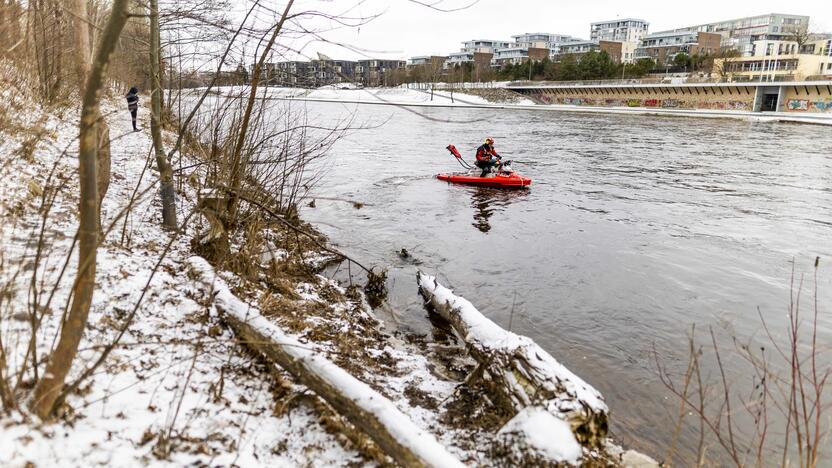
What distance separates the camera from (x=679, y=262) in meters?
9.94

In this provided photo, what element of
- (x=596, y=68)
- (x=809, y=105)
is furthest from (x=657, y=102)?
(x=596, y=68)

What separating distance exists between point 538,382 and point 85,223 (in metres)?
3.16

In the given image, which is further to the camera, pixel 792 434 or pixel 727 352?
pixel 727 352

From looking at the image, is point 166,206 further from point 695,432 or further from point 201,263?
point 695,432

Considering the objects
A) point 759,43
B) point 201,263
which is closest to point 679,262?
point 201,263

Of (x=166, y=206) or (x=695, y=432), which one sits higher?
(x=166, y=206)

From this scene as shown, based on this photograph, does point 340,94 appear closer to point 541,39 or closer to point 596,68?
point 596,68

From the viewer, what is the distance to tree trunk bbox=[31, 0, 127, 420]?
8.05ft

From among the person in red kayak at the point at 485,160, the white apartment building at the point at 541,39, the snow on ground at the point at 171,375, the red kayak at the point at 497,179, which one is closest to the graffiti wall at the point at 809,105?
the red kayak at the point at 497,179

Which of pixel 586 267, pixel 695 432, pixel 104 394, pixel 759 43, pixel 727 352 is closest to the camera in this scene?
pixel 104 394

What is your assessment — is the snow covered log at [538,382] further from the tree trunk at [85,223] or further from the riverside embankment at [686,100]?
the riverside embankment at [686,100]

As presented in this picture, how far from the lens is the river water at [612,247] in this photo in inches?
262

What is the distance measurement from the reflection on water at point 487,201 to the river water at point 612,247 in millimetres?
71

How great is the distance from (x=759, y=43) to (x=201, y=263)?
3870 inches
